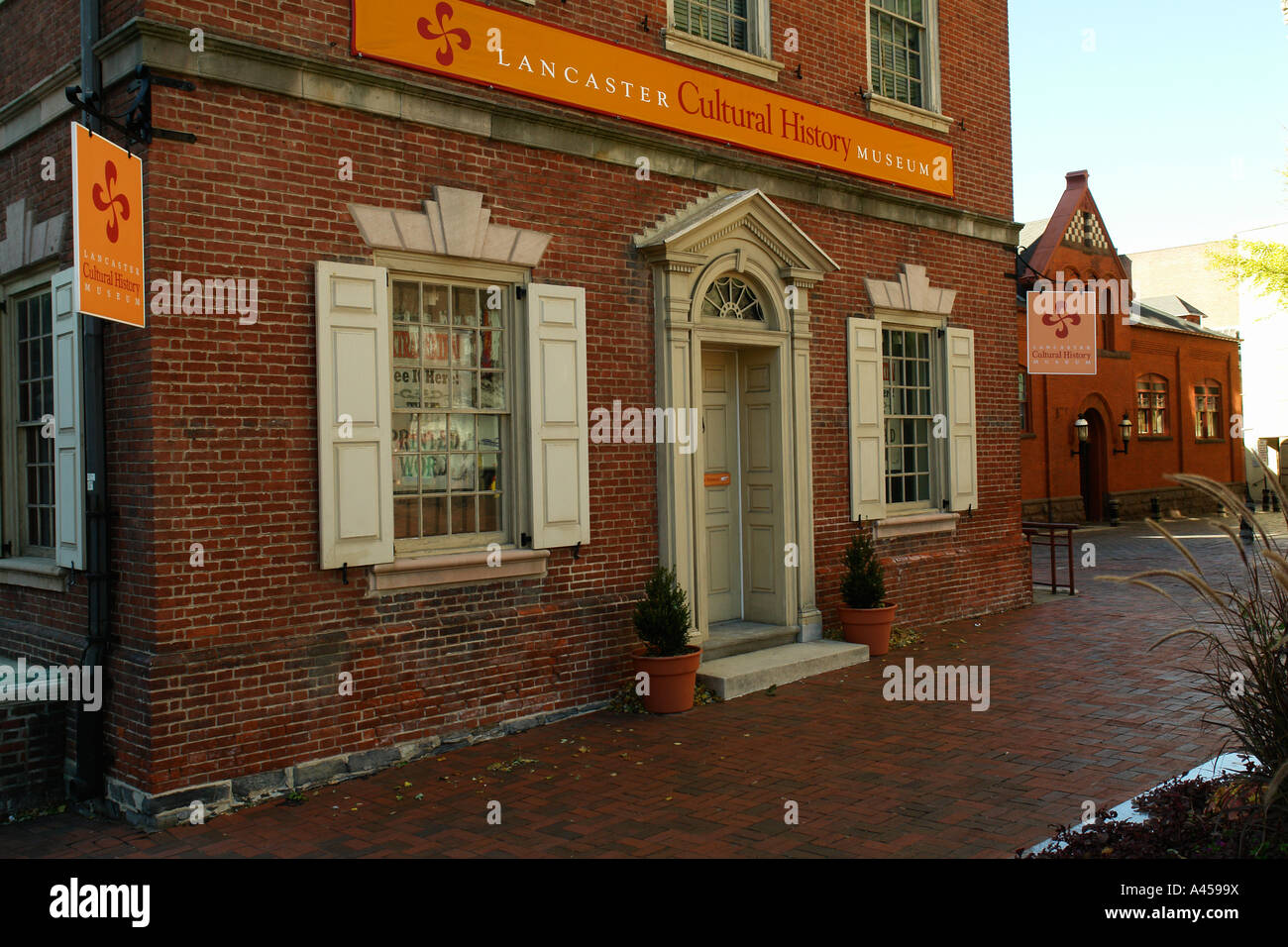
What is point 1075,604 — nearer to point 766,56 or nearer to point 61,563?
point 766,56

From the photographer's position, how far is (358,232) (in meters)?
6.90

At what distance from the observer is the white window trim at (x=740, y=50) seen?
8836mm

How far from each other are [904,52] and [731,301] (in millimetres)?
→ 4241

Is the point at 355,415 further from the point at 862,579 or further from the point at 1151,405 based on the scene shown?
the point at 1151,405

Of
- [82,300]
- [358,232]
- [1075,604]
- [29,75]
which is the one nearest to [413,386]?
[358,232]

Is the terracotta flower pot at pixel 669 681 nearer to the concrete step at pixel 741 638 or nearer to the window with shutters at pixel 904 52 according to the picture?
the concrete step at pixel 741 638

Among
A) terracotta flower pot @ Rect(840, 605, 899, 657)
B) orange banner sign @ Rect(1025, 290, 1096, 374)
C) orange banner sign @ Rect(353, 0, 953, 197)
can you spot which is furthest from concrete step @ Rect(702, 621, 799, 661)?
orange banner sign @ Rect(1025, 290, 1096, 374)

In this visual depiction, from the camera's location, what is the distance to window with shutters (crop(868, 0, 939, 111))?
1112 cm

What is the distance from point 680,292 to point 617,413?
3.89 ft

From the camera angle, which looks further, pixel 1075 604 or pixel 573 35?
pixel 1075 604

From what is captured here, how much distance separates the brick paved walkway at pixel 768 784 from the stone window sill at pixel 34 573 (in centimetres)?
158

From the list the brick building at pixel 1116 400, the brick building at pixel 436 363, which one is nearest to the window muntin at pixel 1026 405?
the brick building at pixel 1116 400

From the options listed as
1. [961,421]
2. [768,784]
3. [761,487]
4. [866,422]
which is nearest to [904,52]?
[961,421]

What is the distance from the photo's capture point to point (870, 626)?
989 centimetres
